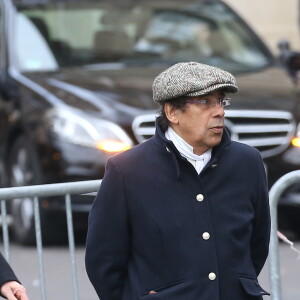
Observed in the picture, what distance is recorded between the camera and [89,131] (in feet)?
28.3

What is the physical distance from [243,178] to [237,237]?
0.69 ft

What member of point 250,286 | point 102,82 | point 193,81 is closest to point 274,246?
point 250,286

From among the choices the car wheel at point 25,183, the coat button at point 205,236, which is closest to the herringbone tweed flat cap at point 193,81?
the coat button at point 205,236

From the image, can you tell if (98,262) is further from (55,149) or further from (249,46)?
(249,46)

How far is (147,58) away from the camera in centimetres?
990

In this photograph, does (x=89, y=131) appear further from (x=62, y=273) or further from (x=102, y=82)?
(x=62, y=273)

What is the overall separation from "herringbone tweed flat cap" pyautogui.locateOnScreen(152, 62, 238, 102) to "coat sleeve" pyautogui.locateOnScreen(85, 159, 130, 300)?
336 mm

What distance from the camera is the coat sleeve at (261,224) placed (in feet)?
14.3

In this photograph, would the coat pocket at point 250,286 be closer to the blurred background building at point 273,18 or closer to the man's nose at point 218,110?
the man's nose at point 218,110

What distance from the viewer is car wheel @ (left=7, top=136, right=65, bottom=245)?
29.2 feet

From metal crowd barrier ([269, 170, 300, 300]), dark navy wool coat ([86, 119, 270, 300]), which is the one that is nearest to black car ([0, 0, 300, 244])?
metal crowd barrier ([269, 170, 300, 300])

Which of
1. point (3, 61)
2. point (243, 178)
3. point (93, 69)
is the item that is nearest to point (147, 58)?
point (93, 69)

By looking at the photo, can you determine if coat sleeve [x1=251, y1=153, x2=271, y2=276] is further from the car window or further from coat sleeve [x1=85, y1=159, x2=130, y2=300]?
the car window

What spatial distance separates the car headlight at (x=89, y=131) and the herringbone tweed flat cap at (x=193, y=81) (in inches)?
169
